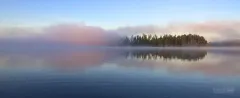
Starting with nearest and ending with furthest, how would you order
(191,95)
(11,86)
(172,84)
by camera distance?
1. (191,95)
2. (11,86)
3. (172,84)

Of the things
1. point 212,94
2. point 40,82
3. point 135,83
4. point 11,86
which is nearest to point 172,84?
point 135,83

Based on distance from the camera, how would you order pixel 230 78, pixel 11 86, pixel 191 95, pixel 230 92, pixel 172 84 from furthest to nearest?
1. pixel 230 78
2. pixel 172 84
3. pixel 11 86
4. pixel 230 92
5. pixel 191 95

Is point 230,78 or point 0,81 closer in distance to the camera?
point 0,81

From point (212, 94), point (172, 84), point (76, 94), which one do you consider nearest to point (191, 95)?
point (212, 94)

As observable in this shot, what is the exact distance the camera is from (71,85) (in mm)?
26094

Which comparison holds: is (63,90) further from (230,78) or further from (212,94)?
(230,78)

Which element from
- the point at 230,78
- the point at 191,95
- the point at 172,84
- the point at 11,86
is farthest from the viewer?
the point at 230,78

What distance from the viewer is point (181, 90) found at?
23891 millimetres

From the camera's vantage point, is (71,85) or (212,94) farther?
(71,85)

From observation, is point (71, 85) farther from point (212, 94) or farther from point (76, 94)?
point (212, 94)

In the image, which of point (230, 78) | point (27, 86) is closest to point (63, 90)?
point (27, 86)

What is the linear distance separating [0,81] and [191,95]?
16.0 m

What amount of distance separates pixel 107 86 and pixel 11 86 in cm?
730

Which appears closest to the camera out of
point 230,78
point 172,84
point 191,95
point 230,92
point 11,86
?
point 191,95
